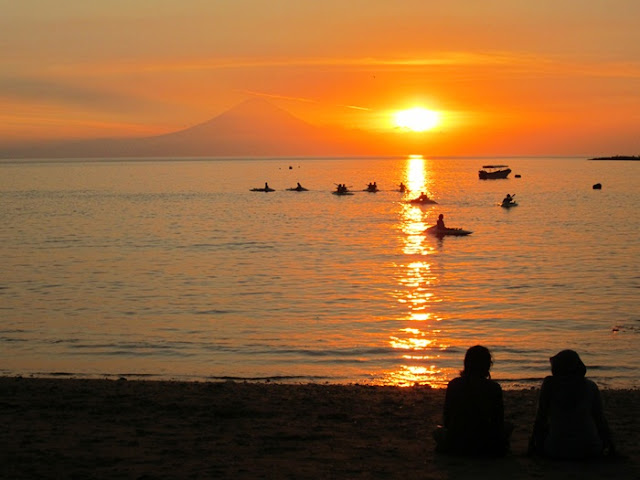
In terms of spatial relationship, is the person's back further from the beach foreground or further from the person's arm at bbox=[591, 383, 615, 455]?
the person's arm at bbox=[591, 383, 615, 455]

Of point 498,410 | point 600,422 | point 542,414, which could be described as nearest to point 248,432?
point 498,410

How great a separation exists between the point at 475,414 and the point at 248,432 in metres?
2.72

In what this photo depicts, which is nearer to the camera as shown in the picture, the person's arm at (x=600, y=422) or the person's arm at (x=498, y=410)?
the person's arm at (x=600, y=422)

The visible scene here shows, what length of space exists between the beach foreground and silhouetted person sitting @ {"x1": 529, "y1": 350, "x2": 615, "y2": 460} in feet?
0.44

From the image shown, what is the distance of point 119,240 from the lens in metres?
43.4

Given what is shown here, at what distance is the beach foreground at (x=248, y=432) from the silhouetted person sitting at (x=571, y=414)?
13 cm

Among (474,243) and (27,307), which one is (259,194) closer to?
(474,243)

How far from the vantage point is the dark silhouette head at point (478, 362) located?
7.54 m

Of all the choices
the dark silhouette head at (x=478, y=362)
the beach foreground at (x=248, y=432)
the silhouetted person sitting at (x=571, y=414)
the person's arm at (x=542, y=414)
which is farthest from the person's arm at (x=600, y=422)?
the dark silhouette head at (x=478, y=362)

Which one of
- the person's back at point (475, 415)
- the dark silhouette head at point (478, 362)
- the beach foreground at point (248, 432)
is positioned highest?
the dark silhouette head at point (478, 362)

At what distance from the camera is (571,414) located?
298 inches

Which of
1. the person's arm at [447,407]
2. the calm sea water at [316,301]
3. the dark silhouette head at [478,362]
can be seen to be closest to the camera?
the dark silhouette head at [478,362]

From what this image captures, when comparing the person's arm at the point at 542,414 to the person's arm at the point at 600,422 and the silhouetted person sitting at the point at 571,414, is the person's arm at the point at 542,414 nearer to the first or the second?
the silhouetted person sitting at the point at 571,414

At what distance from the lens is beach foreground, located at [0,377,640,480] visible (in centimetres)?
757
